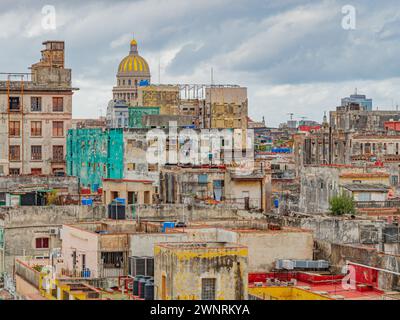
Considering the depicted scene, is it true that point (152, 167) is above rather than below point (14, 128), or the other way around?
below

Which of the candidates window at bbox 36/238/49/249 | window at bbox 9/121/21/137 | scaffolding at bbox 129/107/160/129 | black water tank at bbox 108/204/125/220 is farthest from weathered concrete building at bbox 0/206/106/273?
scaffolding at bbox 129/107/160/129

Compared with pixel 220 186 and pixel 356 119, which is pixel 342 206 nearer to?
pixel 220 186

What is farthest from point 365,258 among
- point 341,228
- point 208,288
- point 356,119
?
point 356,119

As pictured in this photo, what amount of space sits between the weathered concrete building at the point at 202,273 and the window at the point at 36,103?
2102 inches

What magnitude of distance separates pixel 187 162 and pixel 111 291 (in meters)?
46.7

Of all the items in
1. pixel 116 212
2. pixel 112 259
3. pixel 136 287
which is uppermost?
pixel 116 212

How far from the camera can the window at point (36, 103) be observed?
3602 inches

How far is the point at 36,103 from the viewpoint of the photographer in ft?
301

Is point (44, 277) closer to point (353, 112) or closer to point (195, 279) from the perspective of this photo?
point (195, 279)

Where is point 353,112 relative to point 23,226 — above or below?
above

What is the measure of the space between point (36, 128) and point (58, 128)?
1546 mm

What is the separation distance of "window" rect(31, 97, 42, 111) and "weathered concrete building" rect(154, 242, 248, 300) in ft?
175

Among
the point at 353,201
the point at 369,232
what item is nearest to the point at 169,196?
the point at 353,201

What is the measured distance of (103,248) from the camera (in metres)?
48.1
